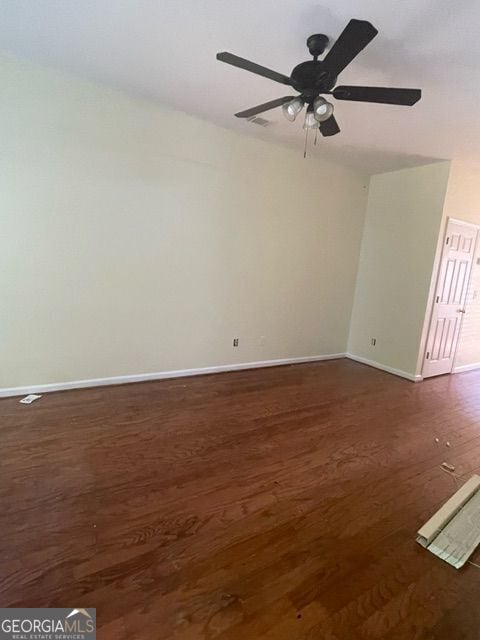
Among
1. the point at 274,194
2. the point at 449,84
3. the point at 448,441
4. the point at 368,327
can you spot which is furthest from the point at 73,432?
the point at 368,327

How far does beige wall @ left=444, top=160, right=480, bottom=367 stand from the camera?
3957mm

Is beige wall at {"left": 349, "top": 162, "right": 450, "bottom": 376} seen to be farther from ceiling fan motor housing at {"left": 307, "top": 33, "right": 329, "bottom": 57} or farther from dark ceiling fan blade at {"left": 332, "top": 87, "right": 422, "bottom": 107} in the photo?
ceiling fan motor housing at {"left": 307, "top": 33, "right": 329, "bottom": 57}

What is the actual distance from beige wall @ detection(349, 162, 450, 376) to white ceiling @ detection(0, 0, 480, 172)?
3.40 ft

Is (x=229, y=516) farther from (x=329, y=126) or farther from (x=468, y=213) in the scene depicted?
(x=468, y=213)

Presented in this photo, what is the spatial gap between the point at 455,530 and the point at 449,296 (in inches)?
134

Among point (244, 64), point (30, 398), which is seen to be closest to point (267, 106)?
point (244, 64)

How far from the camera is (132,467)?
209cm

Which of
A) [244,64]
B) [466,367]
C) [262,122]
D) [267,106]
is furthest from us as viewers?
[466,367]

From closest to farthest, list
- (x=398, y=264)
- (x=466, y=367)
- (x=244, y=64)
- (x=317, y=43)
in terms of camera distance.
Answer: (x=244, y=64)
(x=317, y=43)
(x=398, y=264)
(x=466, y=367)

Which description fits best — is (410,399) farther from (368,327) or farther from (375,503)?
(375,503)

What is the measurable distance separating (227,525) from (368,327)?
3.94 metres

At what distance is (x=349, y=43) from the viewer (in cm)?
155
